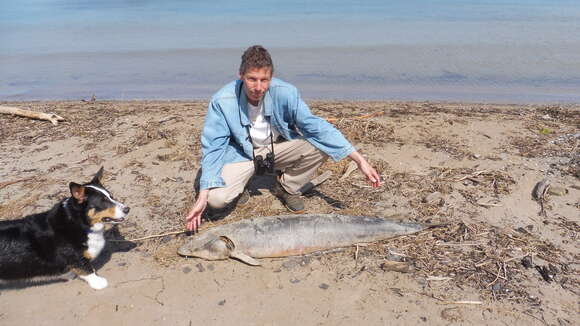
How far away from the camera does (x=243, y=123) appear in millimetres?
4645

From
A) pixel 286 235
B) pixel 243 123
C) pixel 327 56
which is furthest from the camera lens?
pixel 327 56

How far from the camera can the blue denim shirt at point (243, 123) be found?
448 cm

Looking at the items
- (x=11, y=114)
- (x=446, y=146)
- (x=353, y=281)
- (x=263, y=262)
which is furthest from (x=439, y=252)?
(x=11, y=114)

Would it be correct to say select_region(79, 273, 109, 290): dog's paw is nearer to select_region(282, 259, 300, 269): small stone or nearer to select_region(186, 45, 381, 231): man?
select_region(186, 45, 381, 231): man

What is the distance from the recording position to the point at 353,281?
3.92 metres

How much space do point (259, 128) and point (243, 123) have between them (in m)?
0.23

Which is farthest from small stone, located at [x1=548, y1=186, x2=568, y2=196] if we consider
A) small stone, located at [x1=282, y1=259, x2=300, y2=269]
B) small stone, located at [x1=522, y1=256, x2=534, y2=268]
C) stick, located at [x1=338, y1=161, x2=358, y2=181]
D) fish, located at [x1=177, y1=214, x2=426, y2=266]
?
small stone, located at [x1=282, y1=259, x2=300, y2=269]

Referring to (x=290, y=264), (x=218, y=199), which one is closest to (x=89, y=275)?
(x=218, y=199)

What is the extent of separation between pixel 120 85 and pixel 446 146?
9.99 m

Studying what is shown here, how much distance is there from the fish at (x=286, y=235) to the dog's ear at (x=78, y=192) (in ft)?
3.82

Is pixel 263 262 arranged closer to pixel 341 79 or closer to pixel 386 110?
pixel 386 110

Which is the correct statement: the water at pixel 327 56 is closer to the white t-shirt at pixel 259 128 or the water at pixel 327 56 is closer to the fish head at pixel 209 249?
the white t-shirt at pixel 259 128

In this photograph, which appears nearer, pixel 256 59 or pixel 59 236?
pixel 59 236

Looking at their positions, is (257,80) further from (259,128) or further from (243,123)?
(259,128)
